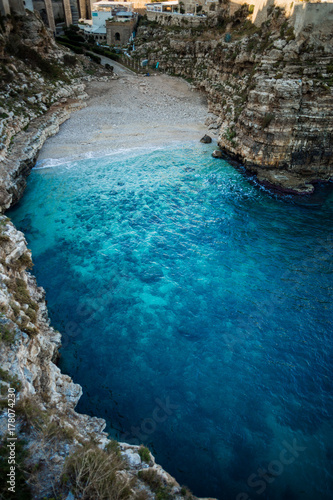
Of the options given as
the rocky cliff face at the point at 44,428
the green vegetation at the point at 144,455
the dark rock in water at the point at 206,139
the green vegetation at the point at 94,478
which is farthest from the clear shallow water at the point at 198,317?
the dark rock in water at the point at 206,139

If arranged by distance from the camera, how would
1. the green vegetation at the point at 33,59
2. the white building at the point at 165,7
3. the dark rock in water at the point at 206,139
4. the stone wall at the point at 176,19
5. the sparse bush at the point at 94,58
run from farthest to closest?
the white building at the point at 165,7 → the stone wall at the point at 176,19 → the sparse bush at the point at 94,58 → the green vegetation at the point at 33,59 → the dark rock in water at the point at 206,139

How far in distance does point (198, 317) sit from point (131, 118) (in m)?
31.7

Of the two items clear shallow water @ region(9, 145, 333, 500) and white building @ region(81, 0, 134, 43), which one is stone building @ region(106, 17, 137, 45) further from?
clear shallow water @ region(9, 145, 333, 500)

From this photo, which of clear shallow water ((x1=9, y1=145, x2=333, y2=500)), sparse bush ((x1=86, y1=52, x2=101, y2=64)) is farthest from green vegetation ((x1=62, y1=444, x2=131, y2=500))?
sparse bush ((x1=86, y1=52, x2=101, y2=64))

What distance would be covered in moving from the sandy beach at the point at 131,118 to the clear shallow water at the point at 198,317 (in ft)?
19.8

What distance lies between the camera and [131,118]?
130ft

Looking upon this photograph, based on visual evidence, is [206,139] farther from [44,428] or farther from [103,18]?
[103,18]

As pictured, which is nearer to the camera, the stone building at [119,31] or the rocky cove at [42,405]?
the rocky cove at [42,405]

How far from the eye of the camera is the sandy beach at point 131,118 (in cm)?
3375

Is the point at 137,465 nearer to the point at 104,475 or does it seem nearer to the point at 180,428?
the point at 104,475

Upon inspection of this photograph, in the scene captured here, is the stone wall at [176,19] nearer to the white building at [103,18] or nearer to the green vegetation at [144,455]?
the white building at [103,18]

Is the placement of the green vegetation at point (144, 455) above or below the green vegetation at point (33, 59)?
below

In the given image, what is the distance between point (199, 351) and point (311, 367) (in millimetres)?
5451

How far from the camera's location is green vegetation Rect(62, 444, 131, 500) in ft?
22.4
